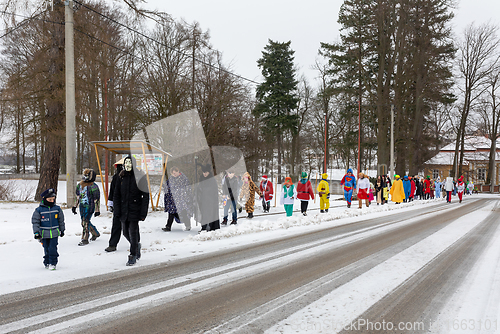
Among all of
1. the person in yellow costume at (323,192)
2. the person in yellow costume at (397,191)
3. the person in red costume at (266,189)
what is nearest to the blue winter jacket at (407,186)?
the person in yellow costume at (397,191)

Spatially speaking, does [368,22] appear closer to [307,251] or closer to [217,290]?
[307,251]

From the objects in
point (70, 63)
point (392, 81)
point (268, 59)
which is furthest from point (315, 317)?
point (268, 59)

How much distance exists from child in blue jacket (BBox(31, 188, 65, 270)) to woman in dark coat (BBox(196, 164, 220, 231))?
4047mm

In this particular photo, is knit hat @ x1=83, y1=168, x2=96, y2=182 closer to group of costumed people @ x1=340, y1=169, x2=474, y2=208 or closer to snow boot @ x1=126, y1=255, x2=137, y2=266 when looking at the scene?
snow boot @ x1=126, y1=255, x2=137, y2=266

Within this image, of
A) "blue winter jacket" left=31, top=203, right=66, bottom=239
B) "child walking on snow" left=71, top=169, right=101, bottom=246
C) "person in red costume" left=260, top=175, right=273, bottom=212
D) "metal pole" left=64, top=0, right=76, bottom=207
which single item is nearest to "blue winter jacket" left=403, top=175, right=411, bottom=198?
"person in red costume" left=260, top=175, right=273, bottom=212

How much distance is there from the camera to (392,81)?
106ft

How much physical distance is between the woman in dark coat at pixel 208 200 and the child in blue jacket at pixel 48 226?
13.3ft

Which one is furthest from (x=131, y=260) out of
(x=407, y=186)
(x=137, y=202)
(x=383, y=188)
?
(x=407, y=186)

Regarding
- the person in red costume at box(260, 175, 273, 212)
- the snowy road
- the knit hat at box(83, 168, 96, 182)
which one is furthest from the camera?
the person in red costume at box(260, 175, 273, 212)

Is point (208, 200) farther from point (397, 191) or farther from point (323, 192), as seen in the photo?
point (397, 191)

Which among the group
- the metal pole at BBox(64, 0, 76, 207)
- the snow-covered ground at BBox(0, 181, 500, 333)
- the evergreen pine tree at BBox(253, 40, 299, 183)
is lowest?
the snow-covered ground at BBox(0, 181, 500, 333)

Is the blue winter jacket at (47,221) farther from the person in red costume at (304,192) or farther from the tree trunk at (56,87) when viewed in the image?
the tree trunk at (56,87)

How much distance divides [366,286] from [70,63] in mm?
10841

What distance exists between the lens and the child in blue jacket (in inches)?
221
